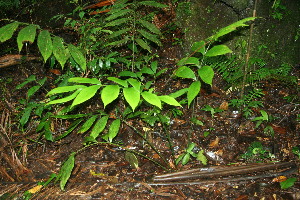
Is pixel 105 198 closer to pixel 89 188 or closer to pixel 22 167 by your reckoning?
pixel 89 188

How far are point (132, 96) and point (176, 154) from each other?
1368 mm

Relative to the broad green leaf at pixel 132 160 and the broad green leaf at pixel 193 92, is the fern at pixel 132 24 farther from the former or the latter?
the broad green leaf at pixel 132 160

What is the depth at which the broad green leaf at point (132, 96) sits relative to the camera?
1.31m

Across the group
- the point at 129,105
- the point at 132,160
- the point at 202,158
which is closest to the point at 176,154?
the point at 202,158

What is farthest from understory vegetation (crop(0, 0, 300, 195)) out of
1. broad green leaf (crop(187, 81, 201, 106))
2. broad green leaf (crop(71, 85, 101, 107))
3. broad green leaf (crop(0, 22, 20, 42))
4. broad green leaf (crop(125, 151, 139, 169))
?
broad green leaf (crop(71, 85, 101, 107))

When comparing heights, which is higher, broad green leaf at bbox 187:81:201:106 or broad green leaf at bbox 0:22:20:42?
broad green leaf at bbox 0:22:20:42

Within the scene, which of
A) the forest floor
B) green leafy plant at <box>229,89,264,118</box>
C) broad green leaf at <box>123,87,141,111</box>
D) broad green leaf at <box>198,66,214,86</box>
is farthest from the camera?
green leafy plant at <box>229,89,264,118</box>

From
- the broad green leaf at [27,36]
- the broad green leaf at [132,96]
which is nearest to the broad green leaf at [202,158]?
the broad green leaf at [132,96]

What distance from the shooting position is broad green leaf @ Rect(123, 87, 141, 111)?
4.29 ft

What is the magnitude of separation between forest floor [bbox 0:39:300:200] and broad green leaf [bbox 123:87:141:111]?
1114mm

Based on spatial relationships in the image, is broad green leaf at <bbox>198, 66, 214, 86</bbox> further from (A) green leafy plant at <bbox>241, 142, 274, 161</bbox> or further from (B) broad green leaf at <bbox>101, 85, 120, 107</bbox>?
(A) green leafy plant at <bbox>241, 142, 274, 161</bbox>

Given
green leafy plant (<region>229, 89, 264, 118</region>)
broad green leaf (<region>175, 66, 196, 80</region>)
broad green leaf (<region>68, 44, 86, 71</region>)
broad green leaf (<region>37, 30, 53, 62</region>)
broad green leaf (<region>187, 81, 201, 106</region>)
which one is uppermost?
broad green leaf (<region>37, 30, 53, 62</region>)

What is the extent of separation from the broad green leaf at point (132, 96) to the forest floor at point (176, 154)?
1114 mm

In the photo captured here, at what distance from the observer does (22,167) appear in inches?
99.7
